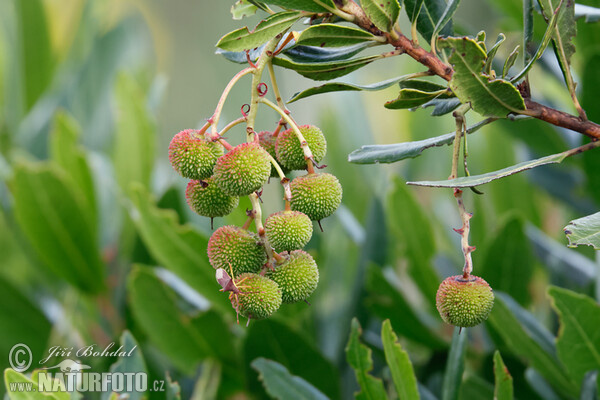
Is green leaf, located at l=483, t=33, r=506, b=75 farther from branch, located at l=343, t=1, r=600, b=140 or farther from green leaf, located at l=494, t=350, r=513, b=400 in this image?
green leaf, located at l=494, t=350, r=513, b=400

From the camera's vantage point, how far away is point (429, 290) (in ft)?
4.03

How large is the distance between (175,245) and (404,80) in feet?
1.87

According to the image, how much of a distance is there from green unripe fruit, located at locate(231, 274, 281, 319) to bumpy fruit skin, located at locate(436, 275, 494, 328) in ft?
0.55

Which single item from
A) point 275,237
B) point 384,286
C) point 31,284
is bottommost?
point 31,284

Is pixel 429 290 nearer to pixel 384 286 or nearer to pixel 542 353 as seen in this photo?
pixel 384 286

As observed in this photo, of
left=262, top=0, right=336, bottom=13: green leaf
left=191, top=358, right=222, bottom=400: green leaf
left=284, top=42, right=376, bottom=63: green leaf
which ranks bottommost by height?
left=191, top=358, right=222, bottom=400: green leaf

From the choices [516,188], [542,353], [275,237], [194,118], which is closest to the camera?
[275,237]

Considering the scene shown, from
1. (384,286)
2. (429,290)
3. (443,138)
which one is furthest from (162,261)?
(443,138)

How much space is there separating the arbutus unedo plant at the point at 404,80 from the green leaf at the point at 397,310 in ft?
1.45

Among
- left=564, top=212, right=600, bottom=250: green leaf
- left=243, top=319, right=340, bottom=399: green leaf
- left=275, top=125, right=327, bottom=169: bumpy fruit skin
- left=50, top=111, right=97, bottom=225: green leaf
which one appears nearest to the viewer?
left=564, top=212, right=600, bottom=250: green leaf

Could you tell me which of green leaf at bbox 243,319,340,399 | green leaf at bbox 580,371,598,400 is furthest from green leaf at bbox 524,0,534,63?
green leaf at bbox 243,319,340,399

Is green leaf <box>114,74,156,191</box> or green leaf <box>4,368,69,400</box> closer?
green leaf <box>4,368,69,400</box>

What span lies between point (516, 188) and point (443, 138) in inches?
37.2

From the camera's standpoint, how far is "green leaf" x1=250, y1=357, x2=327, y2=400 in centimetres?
84
